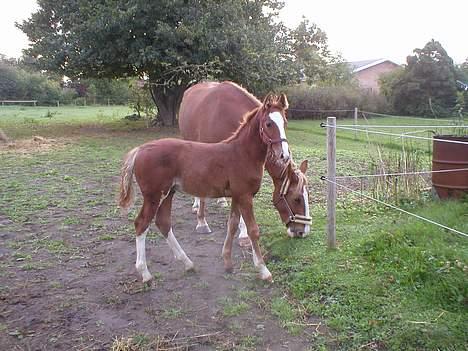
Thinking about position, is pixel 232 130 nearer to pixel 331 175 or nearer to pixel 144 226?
pixel 331 175

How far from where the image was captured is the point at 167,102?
18.5 meters

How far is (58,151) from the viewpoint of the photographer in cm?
1231

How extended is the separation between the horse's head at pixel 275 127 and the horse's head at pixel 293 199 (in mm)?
901

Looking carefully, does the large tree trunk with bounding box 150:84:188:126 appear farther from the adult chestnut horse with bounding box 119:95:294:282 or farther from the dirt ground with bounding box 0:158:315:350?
the adult chestnut horse with bounding box 119:95:294:282

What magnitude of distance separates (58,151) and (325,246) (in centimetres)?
985

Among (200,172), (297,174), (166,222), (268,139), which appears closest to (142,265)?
(166,222)

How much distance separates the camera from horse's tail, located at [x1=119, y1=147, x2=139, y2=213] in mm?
4074

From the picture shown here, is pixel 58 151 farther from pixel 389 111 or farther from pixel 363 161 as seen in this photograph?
pixel 389 111

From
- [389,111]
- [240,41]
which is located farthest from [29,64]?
[389,111]

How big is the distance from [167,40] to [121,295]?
38.9 feet

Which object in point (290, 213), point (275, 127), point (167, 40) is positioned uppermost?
point (167, 40)

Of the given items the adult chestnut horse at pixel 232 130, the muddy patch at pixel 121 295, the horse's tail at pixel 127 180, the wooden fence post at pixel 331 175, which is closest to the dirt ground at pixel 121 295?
the muddy patch at pixel 121 295

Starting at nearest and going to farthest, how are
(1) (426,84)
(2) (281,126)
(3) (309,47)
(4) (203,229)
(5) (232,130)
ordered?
(2) (281,126) → (5) (232,130) → (4) (203,229) → (3) (309,47) → (1) (426,84)

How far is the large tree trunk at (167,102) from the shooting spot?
18109mm
